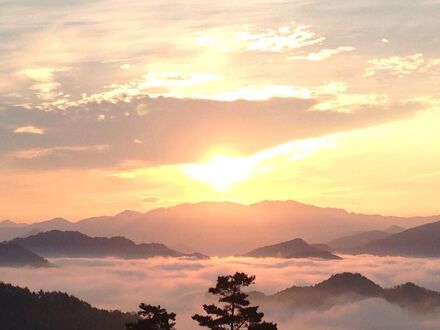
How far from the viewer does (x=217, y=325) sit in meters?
71.9

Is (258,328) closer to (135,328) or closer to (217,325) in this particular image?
(217,325)

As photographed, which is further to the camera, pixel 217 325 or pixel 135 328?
pixel 135 328

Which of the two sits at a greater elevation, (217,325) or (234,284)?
(234,284)

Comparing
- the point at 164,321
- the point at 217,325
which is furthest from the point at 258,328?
the point at 164,321

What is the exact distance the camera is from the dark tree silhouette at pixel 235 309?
233 feet

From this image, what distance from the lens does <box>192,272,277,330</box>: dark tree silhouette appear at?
233 feet

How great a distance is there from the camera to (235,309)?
72.1 metres

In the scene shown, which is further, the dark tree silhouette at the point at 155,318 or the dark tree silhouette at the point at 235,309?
the dark tree silhouette at the point at 155,318

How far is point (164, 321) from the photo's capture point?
73.9 metres

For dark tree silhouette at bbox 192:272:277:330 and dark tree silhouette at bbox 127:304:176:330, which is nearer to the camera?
dark tree silhouette at bbox 192:272:277:330

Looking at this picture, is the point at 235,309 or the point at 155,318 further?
the point at 155,318

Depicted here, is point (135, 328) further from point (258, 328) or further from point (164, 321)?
point (258, 328)

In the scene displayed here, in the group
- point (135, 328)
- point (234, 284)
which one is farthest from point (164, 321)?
point (234, 284)

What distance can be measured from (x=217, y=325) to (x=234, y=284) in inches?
193
